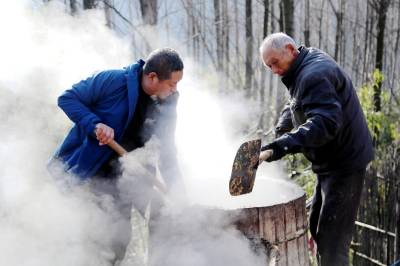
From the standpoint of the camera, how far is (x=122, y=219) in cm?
348

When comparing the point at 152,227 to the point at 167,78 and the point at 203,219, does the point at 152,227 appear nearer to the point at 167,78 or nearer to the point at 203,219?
the point at 203,219

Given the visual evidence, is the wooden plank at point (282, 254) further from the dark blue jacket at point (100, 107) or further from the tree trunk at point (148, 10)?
the tree trunk at point (148, 10)

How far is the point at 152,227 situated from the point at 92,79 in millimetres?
1113

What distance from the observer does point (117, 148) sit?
301 centimetres

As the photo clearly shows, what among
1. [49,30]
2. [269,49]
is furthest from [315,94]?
[49,30]

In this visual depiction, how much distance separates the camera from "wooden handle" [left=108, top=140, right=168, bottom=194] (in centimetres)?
300

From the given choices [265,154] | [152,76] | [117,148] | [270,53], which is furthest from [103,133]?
[270,53]

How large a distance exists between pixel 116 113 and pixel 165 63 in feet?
1.67

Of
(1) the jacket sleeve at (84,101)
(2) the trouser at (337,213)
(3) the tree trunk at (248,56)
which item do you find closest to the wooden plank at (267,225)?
(2) the trouser at (337,213)

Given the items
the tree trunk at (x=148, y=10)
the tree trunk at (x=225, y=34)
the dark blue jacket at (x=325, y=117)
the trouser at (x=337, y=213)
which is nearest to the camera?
the dark blue jacket at (x=325, y=117)

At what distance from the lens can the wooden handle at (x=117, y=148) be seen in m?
2.98

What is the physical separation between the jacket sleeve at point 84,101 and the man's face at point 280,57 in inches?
46.2

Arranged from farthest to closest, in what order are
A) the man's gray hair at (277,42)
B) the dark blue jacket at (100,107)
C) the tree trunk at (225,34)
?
the tree trunk at (225,34) < the man's gray hair at (277,42) < the dark blue jacket at (100,107)

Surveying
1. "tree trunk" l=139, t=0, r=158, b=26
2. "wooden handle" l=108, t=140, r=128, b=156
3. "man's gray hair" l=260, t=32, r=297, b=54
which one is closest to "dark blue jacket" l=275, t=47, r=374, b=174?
"man's gray hair" l=260, t=32, r=297, b=54
